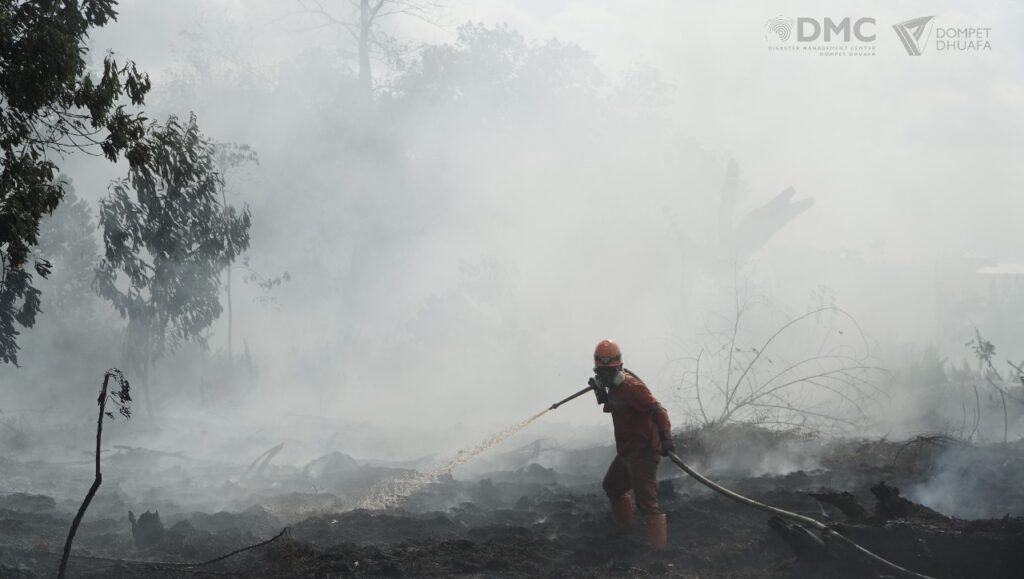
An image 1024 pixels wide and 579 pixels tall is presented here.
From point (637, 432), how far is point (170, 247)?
10630mm

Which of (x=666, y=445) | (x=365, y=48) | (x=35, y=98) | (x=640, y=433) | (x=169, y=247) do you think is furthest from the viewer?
(x=365, y=48)

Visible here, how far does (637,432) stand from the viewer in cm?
599

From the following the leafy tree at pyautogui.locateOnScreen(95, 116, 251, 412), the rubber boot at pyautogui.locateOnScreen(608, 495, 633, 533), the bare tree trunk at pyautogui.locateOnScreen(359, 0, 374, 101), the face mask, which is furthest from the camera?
the bare tree trunk at pyautogui.locateOnScreen(359, 0, 374, 101)

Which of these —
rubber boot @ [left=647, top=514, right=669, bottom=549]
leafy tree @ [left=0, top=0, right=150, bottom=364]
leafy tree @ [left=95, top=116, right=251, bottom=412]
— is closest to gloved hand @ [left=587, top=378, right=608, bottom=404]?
rubber boot @ [left=647, top=514, right=669, bottom=549]

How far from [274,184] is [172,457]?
12.3 m

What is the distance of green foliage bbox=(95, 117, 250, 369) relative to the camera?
1341cm

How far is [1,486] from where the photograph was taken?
11.1m

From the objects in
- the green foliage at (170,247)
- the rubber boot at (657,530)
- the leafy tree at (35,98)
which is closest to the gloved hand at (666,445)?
the rubber boot at (657,530)

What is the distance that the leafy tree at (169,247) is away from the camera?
13406mm

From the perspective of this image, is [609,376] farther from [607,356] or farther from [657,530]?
[657,530]

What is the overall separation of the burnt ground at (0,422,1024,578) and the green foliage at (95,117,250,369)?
525 cm

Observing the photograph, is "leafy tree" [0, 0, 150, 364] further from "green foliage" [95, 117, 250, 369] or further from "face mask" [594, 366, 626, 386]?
"green foliage" [95, 117, 250, 369]

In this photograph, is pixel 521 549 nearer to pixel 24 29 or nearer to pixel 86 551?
pixel 86 551

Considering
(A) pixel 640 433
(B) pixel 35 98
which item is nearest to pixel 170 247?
(B) pixel 35 98
